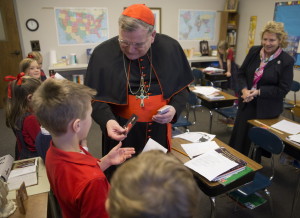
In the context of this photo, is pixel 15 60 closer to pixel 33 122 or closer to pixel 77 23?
pixel 77 23

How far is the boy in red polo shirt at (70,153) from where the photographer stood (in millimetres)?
924

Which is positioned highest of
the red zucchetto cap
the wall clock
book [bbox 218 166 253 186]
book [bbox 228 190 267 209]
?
the wall clock

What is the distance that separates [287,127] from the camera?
2.47 meters

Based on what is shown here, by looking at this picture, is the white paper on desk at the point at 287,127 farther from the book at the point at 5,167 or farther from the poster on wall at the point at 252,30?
the poster on wall at the point at 252,30

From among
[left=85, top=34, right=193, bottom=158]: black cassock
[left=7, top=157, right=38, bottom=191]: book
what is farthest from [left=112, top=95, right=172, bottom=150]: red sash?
[left=7, top=157, right=38, bottom=191]: book

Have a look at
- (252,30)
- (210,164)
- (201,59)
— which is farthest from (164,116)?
(252,30)

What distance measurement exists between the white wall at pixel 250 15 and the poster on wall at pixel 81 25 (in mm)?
3906

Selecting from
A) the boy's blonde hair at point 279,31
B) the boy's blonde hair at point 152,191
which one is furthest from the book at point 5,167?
the boy's blonde hair at point 279,31

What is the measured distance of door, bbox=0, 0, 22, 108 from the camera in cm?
496

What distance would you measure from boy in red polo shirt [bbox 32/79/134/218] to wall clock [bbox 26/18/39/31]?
4953 mm

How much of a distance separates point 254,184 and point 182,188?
1.84m

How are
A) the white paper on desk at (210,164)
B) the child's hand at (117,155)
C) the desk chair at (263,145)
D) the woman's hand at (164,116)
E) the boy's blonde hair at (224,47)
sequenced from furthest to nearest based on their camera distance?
the boy's blonde hair at (224,47) < the desk chair at (263,145) < the white paper on desk at (210,164) < the woman's hand at (164,116) < the child's hand at (117,155)

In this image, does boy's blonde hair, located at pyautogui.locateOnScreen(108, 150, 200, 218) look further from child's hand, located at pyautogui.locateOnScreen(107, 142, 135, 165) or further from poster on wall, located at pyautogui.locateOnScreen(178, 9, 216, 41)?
poster on wall, located at pyautogui.locateOnScreen(178, 9, 216, 41)

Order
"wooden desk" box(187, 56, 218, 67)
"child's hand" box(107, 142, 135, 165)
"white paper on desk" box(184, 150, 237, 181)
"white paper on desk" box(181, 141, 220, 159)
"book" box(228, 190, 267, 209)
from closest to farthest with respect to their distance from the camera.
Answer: "child's hand" box(107, 142, 135, 165) < "white paper on desk" box(184, 150, 237, 181) < "white paper on desk" box(181, 141, 220, 159) < "book" box(228, 190, 267, 209) < "wooden desk" box(187, 56, 218, 67)
